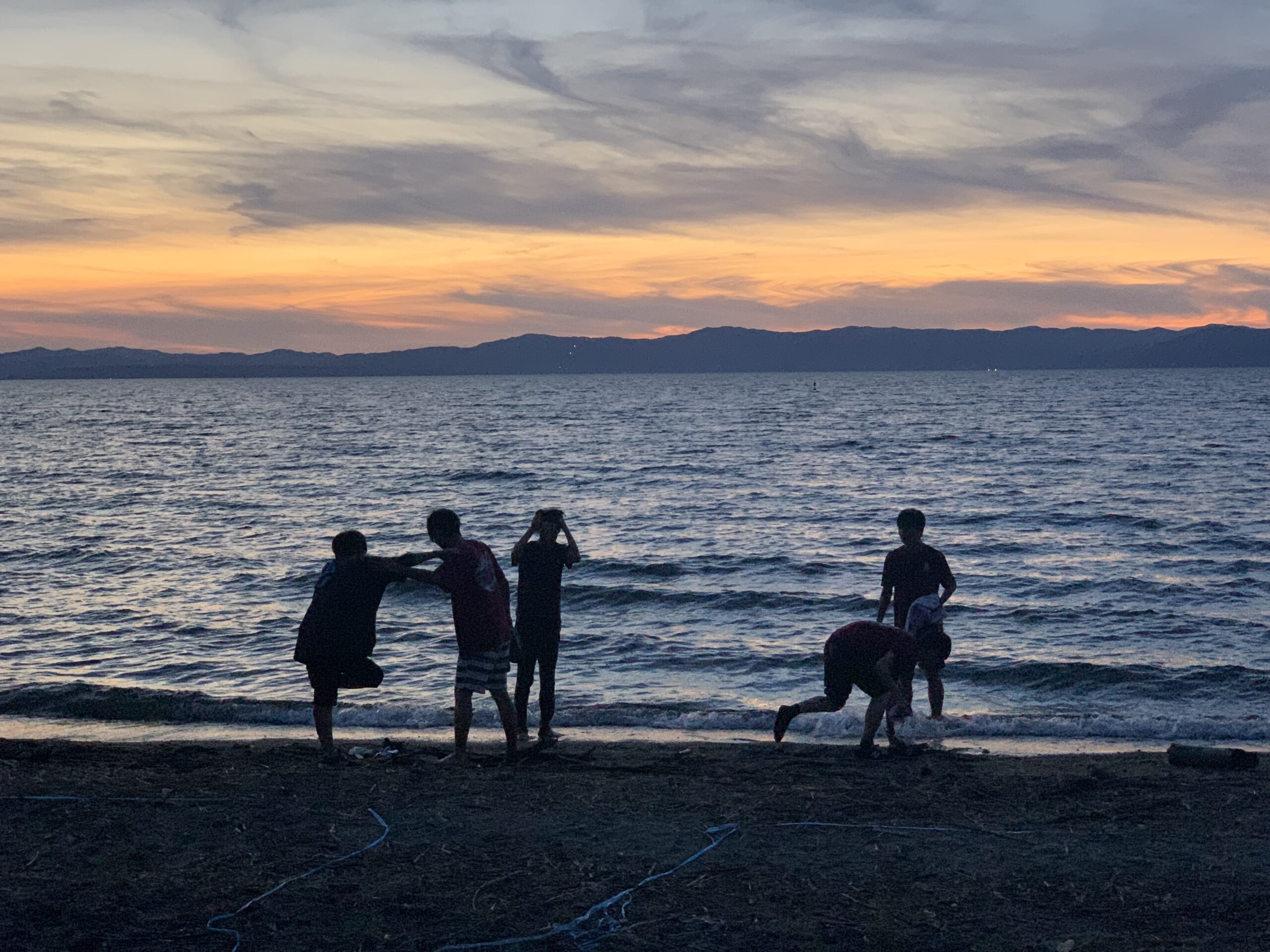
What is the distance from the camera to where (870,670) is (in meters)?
8.66

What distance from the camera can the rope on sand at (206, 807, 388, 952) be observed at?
17.3 ft

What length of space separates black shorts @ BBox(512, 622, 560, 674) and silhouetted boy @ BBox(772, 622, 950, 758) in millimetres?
2070

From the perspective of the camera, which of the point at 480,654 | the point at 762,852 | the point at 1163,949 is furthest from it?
the point at 480,654

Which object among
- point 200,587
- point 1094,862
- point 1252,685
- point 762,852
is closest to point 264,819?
point 762,852

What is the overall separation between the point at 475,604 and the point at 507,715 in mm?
993

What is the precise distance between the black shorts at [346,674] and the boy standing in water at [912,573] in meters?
4.39

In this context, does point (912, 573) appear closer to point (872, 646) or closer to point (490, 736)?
point (872, 646)

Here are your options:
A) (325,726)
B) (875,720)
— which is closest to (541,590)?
(325,726)

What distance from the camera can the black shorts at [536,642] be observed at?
936 centimetres

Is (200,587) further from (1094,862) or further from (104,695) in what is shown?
(1094,862)

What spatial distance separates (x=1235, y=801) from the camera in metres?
7.38

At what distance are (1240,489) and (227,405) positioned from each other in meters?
123

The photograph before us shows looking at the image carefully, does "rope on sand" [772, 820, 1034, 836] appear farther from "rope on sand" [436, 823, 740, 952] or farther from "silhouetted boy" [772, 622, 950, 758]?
"silhouetted boy" [772, 622, 950, 758]

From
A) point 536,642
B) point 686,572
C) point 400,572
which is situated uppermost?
point 400,572
